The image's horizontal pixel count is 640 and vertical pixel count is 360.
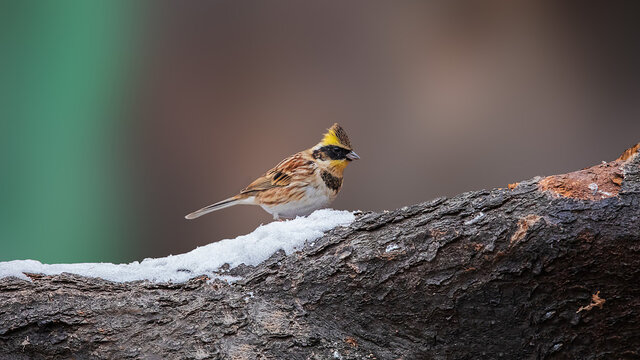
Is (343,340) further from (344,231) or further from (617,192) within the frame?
(617,192)

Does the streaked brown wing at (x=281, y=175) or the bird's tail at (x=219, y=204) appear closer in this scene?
the streaked brown wing at (x=281, y=175)

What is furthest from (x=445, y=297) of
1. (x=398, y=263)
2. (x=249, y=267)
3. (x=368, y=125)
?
(x=368, y=125)

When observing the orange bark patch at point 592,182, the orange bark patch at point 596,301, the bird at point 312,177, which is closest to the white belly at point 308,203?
the bird at point 312,177

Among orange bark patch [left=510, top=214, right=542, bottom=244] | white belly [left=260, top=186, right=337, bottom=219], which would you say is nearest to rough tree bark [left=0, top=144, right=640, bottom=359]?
orange bark patch [left=510, top=214, right=542, bottom=244]

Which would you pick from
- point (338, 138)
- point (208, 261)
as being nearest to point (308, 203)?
point (338, 138)

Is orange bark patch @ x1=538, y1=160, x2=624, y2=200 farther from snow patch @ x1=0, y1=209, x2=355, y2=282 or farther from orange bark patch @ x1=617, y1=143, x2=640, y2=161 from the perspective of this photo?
snow patch @ x1=0, y1=209, x2=355, y2=282

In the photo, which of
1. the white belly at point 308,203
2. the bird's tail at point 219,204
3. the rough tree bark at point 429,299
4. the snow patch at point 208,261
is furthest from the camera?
the bird's tail at point 219,204

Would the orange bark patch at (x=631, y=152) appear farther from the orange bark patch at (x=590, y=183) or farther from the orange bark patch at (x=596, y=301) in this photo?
the orange bark patch at (x=596, y=301)
